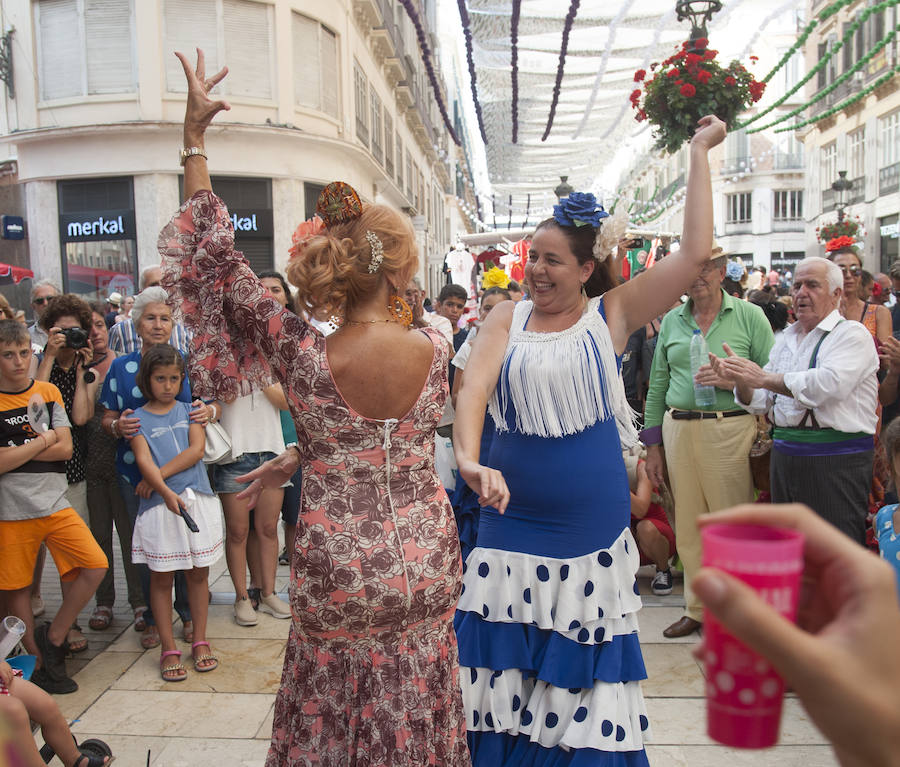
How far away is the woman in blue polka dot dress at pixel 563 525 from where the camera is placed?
8.79 feet

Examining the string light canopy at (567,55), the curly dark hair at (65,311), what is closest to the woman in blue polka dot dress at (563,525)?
the curly dark hair at (65,311)

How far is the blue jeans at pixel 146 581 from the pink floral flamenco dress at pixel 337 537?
7.94 feet

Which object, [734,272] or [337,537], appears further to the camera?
[734,272]

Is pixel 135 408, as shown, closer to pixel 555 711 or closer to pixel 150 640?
pixel 150 640

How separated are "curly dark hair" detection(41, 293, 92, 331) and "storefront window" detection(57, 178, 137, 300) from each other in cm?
1279

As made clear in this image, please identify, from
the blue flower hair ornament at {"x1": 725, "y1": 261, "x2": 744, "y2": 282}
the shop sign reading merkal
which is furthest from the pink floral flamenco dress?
the shop sign reading merkal

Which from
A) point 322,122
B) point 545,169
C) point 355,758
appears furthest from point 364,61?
point 355,758

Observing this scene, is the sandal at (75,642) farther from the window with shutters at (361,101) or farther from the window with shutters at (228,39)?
the window with shutters at (361,101)

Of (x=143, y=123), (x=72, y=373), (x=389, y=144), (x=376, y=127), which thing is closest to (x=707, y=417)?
→ (x=72, y=373)

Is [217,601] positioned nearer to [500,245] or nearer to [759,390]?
[759,390]

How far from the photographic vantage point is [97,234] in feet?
55.5

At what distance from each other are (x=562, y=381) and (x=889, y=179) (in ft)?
95.0

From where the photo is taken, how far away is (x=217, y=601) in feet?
16.9

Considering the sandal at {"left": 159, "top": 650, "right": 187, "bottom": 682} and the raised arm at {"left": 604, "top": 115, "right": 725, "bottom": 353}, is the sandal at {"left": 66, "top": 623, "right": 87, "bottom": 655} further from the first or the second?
the raised arm at {"left": 604, "top": 115, "right": 725, "bottom": 353}
